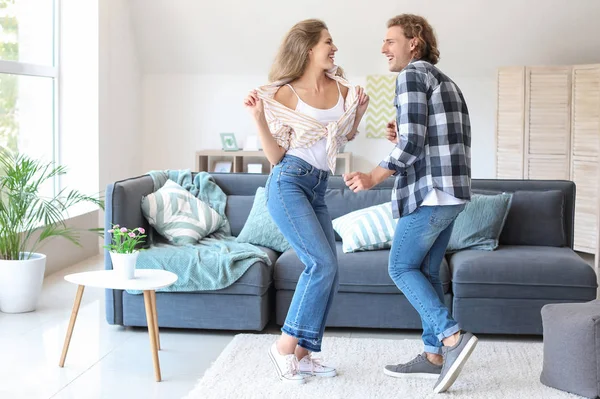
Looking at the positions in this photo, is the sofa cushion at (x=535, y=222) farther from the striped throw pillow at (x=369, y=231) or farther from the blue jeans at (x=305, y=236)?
the blue jeans at (x=305, y=236)

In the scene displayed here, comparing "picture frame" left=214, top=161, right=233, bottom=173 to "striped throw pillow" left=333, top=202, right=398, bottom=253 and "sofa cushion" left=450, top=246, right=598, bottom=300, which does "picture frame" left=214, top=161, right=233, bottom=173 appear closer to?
"striped throw pillow" left=333, top=202, right=398, bottom=253

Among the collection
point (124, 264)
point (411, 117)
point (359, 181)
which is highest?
point (411, 117)

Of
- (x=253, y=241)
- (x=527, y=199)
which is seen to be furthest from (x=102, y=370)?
(x=527, y=199)

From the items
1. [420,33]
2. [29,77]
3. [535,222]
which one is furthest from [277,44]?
[420,33]

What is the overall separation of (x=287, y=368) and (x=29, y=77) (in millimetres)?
3350

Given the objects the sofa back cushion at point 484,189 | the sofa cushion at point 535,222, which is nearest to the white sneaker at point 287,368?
the sofa back cushion at point 484,189

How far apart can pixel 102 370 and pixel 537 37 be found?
185 inches

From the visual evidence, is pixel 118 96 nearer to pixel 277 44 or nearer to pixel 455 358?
pixel 277 44

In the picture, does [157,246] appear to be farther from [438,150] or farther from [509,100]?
[509,100]

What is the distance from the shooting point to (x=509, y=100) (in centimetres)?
646

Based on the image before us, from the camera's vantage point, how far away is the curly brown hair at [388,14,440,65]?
300 cm

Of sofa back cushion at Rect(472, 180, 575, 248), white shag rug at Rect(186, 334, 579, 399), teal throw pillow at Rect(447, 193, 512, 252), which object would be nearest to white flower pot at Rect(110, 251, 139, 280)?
white shag rug at Rect(186, 334, 579, 399)

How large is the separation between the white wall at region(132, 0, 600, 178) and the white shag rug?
3.59 meters

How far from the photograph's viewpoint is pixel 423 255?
121 inches
